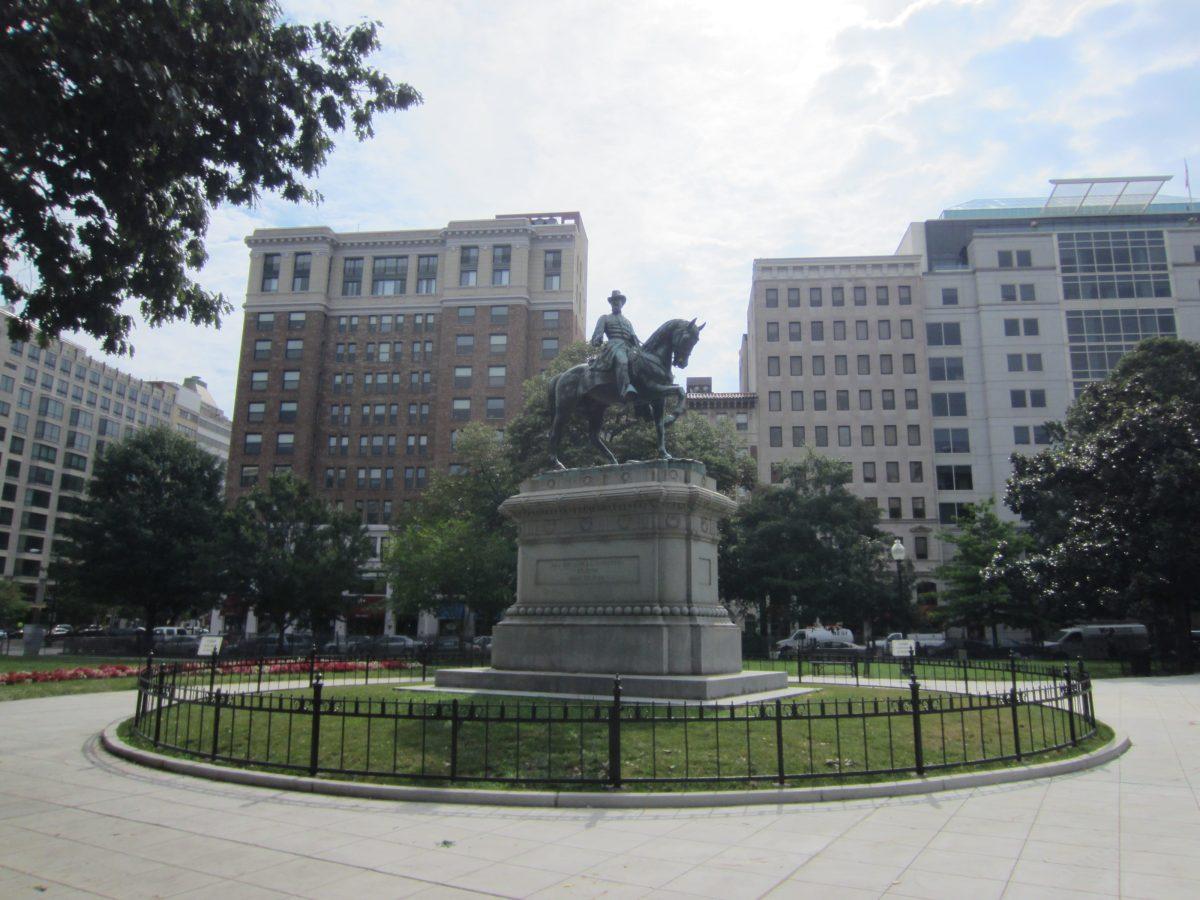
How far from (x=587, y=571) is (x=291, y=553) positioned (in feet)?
124

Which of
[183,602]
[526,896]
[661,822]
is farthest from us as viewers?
[183,602]

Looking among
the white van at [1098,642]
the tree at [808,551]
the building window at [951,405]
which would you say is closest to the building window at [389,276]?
the tree at [808,551]

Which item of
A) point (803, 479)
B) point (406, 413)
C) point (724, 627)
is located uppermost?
point (406, 413)

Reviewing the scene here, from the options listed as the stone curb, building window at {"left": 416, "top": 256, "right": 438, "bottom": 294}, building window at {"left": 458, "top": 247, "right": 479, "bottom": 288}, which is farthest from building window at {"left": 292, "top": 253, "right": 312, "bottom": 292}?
the stone curb

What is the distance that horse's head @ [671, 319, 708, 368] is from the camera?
18484mm

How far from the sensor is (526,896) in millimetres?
6410

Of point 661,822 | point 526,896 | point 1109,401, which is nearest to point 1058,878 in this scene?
point 661,822

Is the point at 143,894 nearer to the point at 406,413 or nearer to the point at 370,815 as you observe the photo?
the point at 370,815

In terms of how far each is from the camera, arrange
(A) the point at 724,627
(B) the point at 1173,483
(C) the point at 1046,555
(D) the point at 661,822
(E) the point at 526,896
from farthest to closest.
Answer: (C) the point at 1046,555 < (B) the point at 1173,483 < (A) the point at 724,627 < (D) the point at 661,822 < (E) the point at 526,896

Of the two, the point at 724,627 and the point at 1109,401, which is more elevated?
the point at 1109,401

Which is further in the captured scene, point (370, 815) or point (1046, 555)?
point (1046, 555)

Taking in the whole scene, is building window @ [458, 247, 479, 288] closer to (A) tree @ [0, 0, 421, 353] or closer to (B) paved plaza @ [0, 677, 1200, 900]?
(A) tree @ [0, 0, 421, 353]

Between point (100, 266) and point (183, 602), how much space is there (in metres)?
47.3

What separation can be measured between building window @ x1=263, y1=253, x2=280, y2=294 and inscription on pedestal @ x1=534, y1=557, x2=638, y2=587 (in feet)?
245
